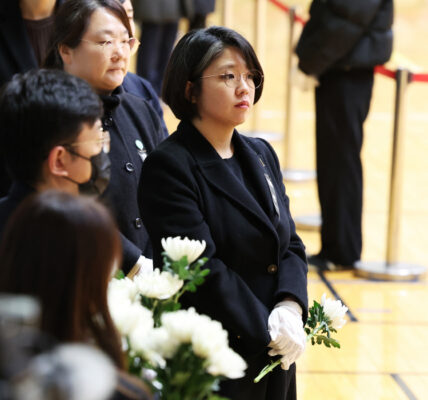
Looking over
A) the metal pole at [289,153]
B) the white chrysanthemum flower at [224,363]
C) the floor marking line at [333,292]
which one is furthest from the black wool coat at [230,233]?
the metal pole at [289,153]

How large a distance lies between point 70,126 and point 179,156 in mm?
545

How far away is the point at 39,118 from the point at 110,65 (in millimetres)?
988

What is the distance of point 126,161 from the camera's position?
120 inches

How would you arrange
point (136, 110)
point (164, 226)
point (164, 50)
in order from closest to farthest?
point (164, 226) < point (136, 110) < point (164, 50)

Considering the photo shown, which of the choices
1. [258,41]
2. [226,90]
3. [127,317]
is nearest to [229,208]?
[226,90]

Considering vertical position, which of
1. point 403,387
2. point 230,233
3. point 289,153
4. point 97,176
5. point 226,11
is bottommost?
point 289,153

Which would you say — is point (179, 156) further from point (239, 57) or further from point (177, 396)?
point (177, 396)

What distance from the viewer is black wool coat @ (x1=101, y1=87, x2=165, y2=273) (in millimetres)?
2996

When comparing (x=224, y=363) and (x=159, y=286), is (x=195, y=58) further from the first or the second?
(x=224, y=363)

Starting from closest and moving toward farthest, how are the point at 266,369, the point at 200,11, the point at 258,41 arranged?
the point at 266,369
the point at 200,11
the point at 258,41

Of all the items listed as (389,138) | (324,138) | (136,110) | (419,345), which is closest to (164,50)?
(389,138)

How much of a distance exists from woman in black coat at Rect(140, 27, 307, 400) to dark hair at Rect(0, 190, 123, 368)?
96 centimetres

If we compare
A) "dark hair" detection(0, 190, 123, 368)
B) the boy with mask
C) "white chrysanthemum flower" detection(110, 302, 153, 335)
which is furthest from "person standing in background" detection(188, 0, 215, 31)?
"dark hair" detection(0, 190, 123, 368)

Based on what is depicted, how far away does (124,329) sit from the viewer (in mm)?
1701
